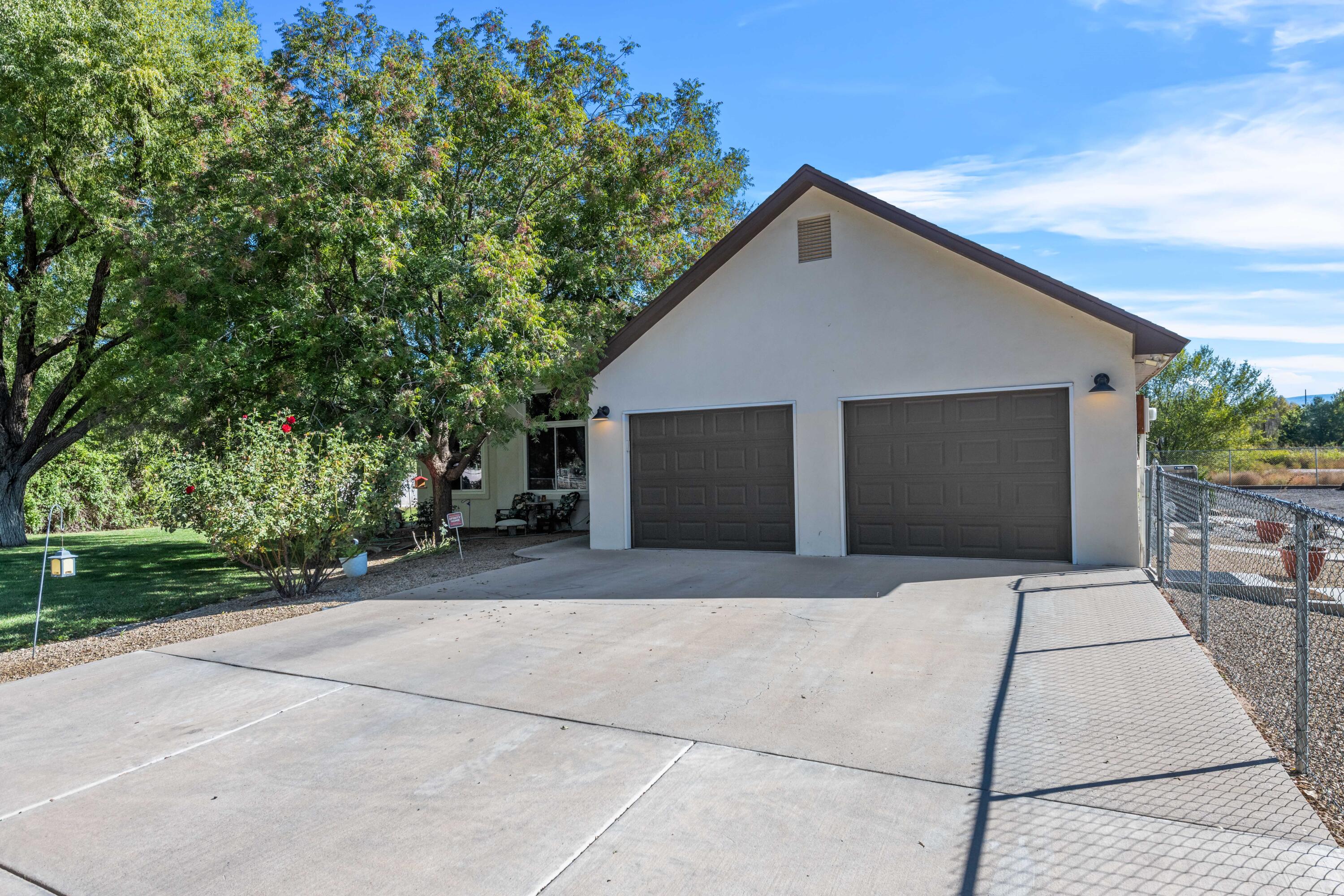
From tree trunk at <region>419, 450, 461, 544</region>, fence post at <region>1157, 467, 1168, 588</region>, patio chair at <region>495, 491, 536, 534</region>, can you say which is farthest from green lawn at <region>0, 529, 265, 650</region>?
fence post at <region>1157, 467, 1168, 588</region>

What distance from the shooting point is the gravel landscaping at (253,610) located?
6746mm

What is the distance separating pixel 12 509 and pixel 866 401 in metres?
20.3

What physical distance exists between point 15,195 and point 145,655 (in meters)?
17.4

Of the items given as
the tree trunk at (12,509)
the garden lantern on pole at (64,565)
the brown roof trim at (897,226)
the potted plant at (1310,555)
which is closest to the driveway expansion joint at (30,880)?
the garden lantern on pole at (64,565)

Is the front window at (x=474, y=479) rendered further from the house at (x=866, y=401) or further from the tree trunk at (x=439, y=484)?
the house at (x=866, y=401)

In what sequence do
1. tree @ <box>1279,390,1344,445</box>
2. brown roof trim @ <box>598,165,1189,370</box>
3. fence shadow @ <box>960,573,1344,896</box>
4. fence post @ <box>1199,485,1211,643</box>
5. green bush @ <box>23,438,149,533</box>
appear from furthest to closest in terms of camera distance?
tree @ <box>1279,390,1344,445</box> → green bush @ <box>23,438,149,533</box> → brown roof trim @ <box>598,165,1189,370</box> → fence post @ <box>1199,485,1211,643</box> → fence shadow @ <box>960,573,1344,896</box>

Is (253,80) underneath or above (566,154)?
above

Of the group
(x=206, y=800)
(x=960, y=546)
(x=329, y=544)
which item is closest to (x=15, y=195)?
(x=329, y=544)

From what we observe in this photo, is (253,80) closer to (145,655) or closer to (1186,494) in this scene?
(145,655)

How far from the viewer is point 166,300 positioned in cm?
1145

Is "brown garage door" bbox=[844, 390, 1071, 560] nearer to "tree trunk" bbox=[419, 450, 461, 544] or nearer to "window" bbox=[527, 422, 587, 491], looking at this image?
"tree trunk" bbox=[419, 450, 461, 544]

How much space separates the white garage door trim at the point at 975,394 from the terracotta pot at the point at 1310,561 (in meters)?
2.08

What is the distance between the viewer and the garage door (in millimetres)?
11375

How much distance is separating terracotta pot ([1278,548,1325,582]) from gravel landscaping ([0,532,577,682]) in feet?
29.7
